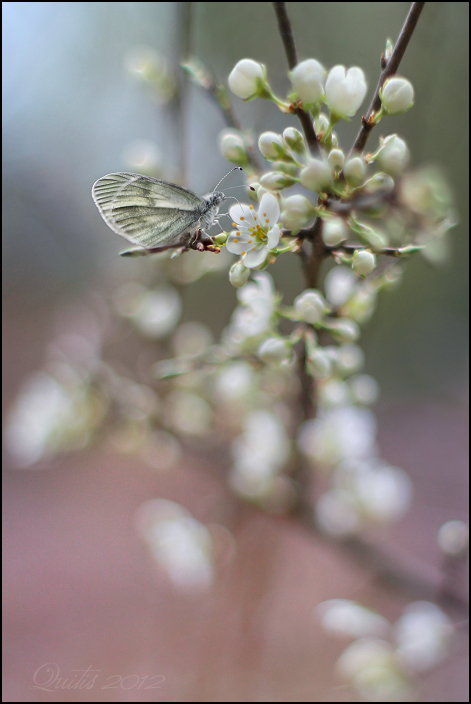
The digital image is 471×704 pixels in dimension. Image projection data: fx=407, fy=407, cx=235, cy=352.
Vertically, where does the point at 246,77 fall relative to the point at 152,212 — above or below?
above

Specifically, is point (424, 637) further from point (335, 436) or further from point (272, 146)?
point (272, 146)

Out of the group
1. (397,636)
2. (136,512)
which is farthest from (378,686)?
(136,512)

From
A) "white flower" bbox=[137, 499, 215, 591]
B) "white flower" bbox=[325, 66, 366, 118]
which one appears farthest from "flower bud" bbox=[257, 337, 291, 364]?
"white flower" bbox=[137, 499, 215, 591]

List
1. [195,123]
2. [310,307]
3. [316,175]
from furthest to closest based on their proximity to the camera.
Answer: [195,123]
[310,307]
[316,175]

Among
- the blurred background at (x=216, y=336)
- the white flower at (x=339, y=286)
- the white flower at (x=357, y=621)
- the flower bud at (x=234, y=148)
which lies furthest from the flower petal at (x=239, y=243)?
the white flower at (x=357, y=621)

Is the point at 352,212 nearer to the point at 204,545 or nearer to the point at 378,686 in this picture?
the point at 204,545

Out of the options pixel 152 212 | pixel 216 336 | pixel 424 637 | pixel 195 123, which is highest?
pixel 195 123

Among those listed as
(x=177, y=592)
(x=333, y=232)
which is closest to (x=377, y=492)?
(x=333, y=232)
